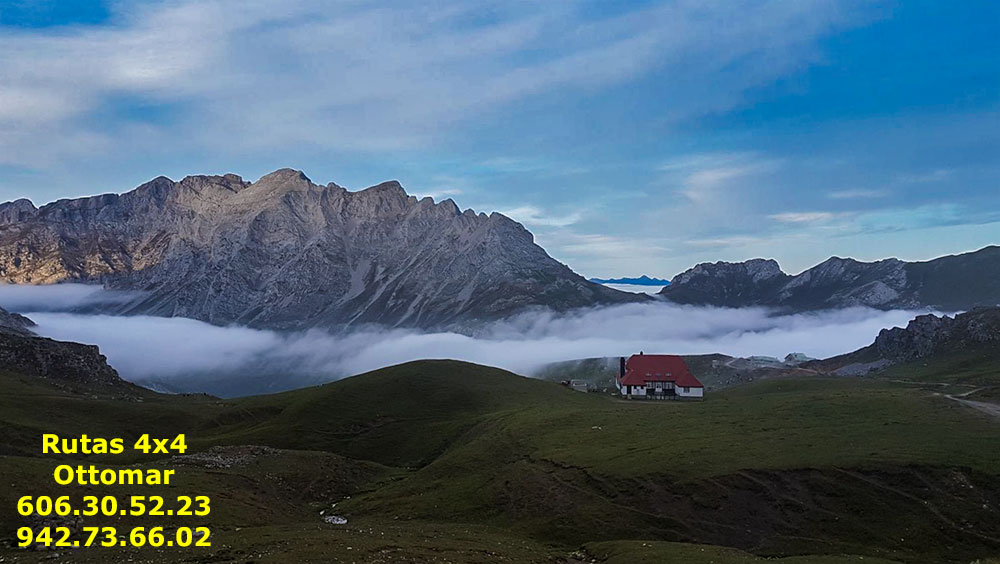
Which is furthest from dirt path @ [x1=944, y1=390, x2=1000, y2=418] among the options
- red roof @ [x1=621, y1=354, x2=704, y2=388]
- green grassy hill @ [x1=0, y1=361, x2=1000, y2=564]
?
red roof @ [x1=621, y1=354, x2=704, y2=388]

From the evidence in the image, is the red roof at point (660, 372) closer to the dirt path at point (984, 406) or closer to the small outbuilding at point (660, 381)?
the small outbuilding at point (660, 381)

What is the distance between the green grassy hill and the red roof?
40323 mm

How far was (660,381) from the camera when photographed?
165125mm

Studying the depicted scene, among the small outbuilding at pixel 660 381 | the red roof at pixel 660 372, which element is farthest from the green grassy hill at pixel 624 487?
the red roof at pixel 660 372

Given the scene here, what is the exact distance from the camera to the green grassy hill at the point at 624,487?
57250mm

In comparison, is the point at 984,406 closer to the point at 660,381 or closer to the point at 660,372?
the point at 660,381

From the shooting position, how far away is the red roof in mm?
164875

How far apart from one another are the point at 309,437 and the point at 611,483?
248 ft

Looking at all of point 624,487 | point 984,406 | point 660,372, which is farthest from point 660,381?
point 624,487

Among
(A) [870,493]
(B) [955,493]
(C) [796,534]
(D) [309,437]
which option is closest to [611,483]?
(C) [796,534]

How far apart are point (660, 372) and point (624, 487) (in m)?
95.6

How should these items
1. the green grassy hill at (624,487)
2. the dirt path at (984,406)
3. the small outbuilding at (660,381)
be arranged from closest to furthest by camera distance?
the green grassy hill at (624,487) → the dirt path at (984,406) → the small outbuilding at (660,381)

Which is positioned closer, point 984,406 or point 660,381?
point 984,406

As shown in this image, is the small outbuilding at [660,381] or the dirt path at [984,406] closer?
the dirt path at [984,406]
